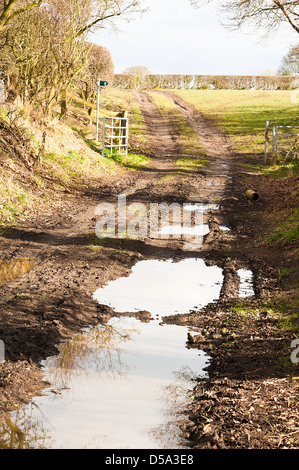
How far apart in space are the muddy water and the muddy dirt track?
0.55 feet

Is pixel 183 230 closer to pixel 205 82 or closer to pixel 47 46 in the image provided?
pixel 47 46

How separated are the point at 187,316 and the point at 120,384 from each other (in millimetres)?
2167

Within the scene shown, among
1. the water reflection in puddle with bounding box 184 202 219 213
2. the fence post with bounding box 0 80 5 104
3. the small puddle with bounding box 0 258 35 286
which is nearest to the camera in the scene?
the small puddle with bounding box 0 258 35 286

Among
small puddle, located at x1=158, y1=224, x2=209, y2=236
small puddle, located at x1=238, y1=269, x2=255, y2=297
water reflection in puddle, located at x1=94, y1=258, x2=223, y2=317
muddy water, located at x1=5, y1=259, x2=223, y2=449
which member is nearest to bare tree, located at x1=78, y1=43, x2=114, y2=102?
small puddle, located at x1=158, y1=224, x2=209, y2=236

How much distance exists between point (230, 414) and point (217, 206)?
10.8m

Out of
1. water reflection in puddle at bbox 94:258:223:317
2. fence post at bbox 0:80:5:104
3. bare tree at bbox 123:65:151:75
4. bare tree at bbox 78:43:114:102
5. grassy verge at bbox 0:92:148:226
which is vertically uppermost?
bare tree at bbox 123:65:151:75

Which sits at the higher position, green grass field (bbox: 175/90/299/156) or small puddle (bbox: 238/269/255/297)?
green grass field (bbox: 175/90/299/156)

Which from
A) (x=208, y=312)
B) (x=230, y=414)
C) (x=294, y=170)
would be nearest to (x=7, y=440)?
(x=230, y=414)

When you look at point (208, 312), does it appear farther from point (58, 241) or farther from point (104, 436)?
point (58, 241)

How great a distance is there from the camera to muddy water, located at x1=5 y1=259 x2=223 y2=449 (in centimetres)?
455

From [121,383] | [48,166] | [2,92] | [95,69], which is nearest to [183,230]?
[48,166]

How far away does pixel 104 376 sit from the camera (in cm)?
559

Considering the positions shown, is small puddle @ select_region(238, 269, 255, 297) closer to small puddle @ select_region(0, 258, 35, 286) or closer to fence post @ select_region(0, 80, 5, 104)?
small puddle @ select_region(0, 258, 35, 286)

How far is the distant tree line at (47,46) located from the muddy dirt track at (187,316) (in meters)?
5.82
